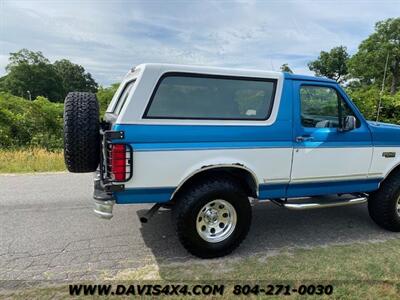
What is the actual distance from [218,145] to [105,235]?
1.96m

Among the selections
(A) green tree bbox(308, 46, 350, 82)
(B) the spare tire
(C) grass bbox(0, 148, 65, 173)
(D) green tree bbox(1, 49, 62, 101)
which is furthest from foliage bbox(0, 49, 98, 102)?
(B) the spare tire

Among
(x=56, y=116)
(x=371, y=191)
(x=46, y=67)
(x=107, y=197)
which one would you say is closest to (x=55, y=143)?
(x=56, y=116)

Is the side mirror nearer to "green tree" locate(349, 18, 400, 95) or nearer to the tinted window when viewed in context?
the tinted window

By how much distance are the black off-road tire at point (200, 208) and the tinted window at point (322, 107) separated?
1240 millimetres

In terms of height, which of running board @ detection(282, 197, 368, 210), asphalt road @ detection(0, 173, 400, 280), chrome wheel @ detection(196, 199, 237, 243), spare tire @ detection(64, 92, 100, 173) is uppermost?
spare tire @ detection(64, 92, 100, 173)

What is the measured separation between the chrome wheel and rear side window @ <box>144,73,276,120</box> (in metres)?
0.98

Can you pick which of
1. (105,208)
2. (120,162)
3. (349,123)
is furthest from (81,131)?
(349,123)

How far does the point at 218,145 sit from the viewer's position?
11.8ft

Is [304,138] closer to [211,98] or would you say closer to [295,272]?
[211,98]

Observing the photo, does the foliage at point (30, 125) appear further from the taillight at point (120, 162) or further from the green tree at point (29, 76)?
the green tree at point (29, 76)

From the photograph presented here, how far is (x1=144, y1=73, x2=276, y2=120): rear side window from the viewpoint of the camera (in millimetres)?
3492

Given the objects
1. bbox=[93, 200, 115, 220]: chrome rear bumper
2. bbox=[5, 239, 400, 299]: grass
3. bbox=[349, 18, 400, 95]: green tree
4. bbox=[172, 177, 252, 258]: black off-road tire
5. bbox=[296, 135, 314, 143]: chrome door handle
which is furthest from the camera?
bbox=[349, 18, 400, 95]: green tree

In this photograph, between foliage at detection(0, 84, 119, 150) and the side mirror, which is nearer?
the side mirror

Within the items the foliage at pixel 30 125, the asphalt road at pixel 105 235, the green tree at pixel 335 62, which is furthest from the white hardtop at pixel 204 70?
the green tree at pixel 335 62
